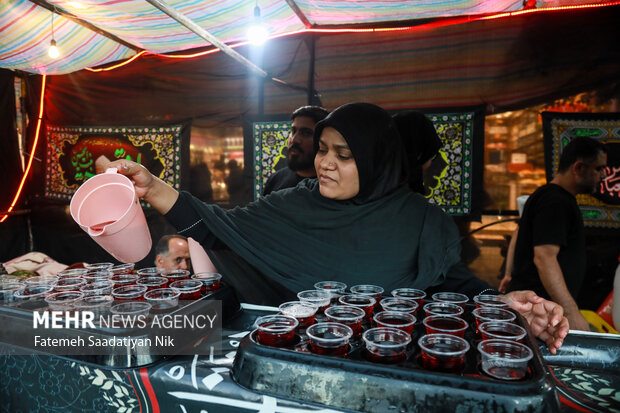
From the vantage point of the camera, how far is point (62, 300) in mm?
1248

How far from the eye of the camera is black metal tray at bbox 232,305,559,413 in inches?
29.9

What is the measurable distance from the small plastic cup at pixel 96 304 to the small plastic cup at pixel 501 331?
3.65 feet

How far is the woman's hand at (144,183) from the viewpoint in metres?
1.44

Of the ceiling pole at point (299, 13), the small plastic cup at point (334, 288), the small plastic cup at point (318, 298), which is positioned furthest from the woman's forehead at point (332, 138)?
the ceiling pole at point (299, 13)

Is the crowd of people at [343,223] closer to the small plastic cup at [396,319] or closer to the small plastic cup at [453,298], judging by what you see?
the small plastic cup at [453,298]

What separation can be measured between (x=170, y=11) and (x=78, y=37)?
216 centimetres

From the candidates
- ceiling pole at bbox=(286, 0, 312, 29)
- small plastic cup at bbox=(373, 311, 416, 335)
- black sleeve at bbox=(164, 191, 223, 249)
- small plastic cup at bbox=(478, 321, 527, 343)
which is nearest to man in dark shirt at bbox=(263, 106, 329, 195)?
ceiling pole at bbox=(286, 0, 312, 29)

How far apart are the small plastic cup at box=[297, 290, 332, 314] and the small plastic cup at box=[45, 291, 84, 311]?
2.38 ft

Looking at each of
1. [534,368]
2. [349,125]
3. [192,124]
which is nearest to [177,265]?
[192,124]

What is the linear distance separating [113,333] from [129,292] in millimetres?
260

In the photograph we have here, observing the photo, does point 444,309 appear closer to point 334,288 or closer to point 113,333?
point 334,288

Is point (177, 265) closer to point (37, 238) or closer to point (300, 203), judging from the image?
point (300, 203)

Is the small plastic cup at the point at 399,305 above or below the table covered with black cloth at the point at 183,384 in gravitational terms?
above

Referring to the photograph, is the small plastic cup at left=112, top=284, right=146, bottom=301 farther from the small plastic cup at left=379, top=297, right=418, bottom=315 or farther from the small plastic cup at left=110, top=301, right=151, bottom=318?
the small plastic cup at left=379, top=297, right=418, bottom=315
